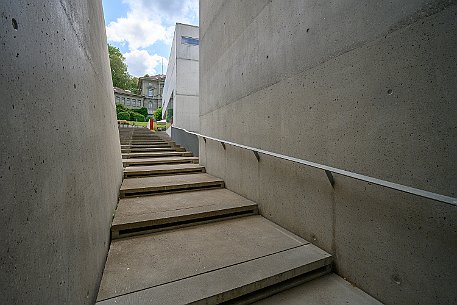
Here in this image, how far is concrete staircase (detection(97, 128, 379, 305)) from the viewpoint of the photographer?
1448 millimetres

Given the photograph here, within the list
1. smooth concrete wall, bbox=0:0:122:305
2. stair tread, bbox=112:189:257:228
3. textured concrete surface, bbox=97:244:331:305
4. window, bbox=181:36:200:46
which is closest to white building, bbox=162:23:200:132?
window, bbox=181:36:200:46

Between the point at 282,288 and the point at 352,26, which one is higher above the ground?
the point at 352,26

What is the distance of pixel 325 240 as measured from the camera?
1.85 m

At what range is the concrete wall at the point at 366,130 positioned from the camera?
45.8 inches

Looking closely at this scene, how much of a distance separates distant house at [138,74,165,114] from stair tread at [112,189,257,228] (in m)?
42.0

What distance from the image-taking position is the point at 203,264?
1.71 meters

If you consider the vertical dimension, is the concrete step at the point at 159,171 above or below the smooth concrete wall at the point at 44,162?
below

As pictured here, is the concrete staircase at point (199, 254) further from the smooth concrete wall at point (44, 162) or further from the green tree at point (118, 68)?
the green tree at point (118, 68)

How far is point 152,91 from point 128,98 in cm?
505

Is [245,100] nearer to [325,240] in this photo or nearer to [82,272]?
[325,240]

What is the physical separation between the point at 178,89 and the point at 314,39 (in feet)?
25.1

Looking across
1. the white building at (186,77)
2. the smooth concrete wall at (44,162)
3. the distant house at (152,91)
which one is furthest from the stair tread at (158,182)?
the distant house at (152,91)

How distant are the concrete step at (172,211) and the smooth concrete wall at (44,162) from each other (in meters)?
0.82

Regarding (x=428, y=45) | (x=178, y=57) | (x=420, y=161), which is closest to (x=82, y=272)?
(x=420, y=161)
